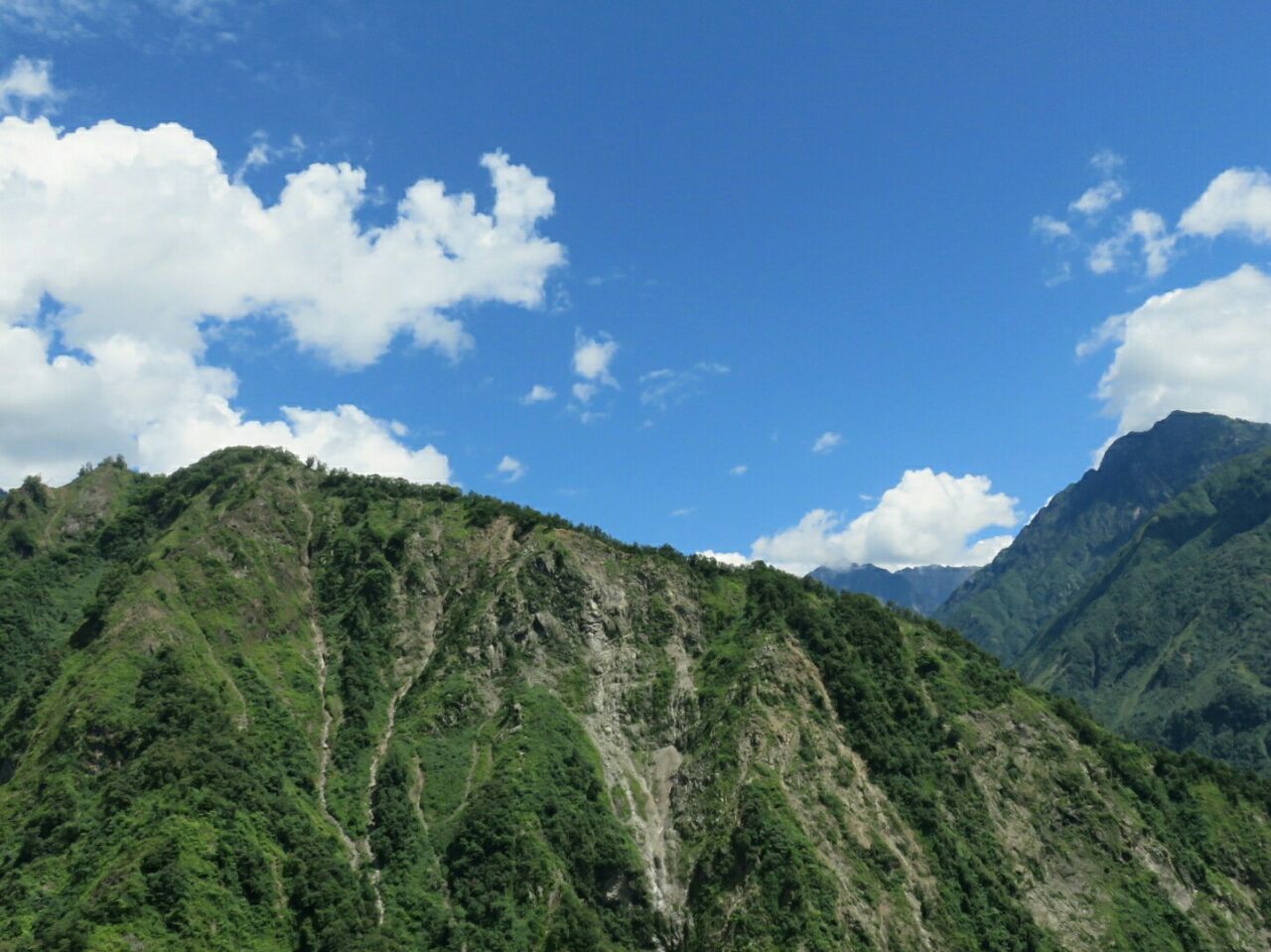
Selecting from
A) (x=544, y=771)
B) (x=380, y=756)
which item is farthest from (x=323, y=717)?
(x=544, y=771)

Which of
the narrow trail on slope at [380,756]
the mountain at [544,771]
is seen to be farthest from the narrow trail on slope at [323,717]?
the narrow trail on slope at [380,756]

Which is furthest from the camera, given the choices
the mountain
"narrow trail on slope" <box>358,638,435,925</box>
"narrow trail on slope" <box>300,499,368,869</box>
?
"narrow trail on slope" <box>300,499,368,869</box>

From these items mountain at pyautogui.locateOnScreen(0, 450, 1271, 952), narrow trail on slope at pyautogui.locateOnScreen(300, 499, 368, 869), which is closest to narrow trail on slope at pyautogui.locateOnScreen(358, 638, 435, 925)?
mountain at pyautogui.locateOnScreen(0, 450, 1271, 952)

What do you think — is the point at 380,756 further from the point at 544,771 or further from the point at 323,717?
the point at 544,771

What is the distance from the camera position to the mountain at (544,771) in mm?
116938

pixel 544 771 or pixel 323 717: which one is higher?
pixel 323 717

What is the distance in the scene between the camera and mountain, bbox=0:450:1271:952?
4604 inches

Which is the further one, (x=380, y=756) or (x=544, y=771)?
(x=380, y=756)

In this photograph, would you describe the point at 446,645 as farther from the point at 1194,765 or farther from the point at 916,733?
the point at 1194,765

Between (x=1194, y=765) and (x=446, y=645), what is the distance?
149 metres

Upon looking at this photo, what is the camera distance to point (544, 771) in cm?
14238

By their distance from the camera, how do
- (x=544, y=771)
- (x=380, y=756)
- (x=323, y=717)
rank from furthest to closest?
(x=323, y=717) → (x=380, y=756) → (x=544, y=771)

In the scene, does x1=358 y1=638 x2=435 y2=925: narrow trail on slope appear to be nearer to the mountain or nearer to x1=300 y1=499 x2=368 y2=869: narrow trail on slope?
the mountain

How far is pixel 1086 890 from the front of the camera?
143m
